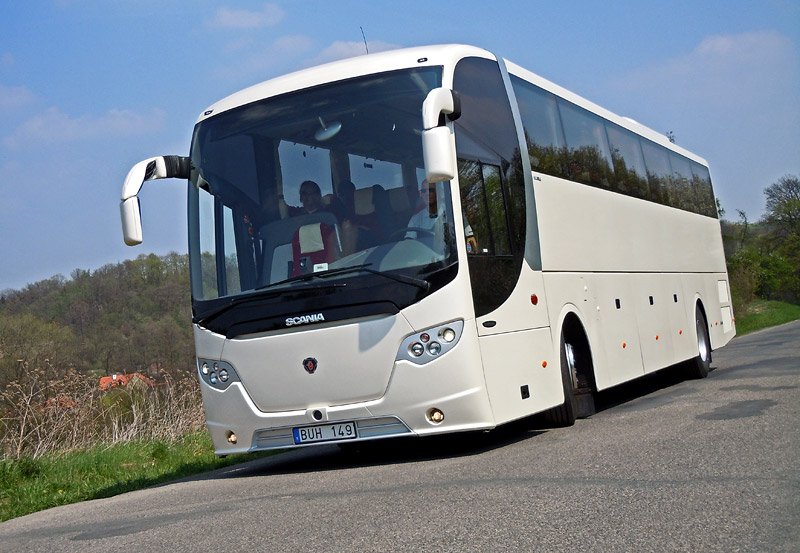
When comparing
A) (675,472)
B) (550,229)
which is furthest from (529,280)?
(675,472)

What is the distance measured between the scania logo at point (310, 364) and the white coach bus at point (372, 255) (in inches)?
0.5

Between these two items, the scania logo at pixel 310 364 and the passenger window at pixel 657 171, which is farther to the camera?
the passenger window at pixel 657 171

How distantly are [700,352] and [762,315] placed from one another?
43.9m

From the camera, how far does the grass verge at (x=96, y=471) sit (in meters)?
10.6

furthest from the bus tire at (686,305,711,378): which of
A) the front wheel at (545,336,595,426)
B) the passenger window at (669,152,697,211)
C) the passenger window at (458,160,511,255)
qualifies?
the passenger window at (458,160,511,255)

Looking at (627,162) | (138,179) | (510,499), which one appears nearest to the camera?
(510,499)

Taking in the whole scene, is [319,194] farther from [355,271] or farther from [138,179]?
[138,179]

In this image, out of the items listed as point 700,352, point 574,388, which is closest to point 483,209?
point 574,388

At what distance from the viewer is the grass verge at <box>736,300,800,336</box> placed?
53812 millimetres

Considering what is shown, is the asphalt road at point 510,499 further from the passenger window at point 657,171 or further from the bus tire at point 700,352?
the bus tire at point 700,352

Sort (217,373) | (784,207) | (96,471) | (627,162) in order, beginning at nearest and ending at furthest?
(217,373)
(96,471)
(627,162)
(784,207)

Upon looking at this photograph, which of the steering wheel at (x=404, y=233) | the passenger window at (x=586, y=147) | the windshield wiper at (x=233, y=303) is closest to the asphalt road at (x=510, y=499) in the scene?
the windshield wiper at (x=233, y=303)

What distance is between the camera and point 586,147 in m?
13.9

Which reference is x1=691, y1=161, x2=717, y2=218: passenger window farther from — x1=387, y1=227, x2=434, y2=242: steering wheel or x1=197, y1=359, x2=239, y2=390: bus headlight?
x1=197, y1=359, x2=239, y2=390: bus headlight
